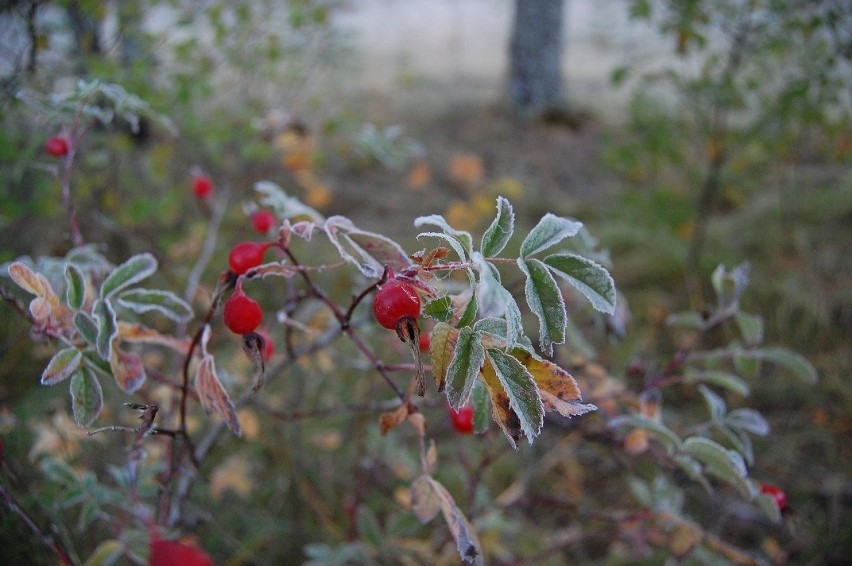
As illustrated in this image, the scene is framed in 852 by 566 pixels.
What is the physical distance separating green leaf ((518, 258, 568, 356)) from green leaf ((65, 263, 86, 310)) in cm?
50

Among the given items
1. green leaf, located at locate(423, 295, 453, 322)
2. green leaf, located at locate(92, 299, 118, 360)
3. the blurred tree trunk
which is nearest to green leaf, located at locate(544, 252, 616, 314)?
green leaf, located at locate(423, 295, 453, 322)

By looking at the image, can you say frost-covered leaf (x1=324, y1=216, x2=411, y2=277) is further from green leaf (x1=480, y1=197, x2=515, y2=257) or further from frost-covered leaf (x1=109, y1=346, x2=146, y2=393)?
frost-covered leaf (x1=109, y1=346, x2=146, y2=393)

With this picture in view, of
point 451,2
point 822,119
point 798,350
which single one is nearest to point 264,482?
Answer: point 798,350

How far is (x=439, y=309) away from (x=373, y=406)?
423 mm

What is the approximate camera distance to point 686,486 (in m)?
1.70

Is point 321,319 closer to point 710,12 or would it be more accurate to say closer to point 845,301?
point 710,12

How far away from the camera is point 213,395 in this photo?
65cm

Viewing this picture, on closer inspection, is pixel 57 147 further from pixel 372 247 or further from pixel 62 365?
pixel 372 247

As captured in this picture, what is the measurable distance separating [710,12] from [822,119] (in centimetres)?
50

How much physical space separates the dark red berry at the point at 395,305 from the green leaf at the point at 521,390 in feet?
0.26

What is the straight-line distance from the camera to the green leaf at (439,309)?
53 centimetres

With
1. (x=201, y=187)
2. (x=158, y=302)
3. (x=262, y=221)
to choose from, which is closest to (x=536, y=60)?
(x=201, y=187)

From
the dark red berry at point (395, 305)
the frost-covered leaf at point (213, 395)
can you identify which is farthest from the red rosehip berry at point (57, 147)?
the dark red berry at point (395, 305)

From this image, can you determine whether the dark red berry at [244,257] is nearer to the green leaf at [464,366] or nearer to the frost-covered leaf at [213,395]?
the frost-covered leaf at [213,395]
